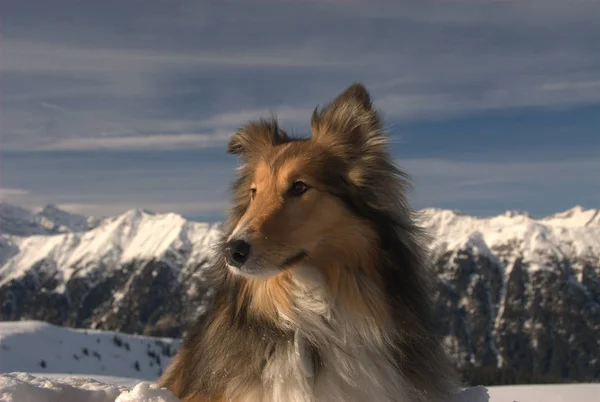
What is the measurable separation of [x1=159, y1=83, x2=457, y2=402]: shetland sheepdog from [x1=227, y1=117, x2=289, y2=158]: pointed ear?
2.09ft

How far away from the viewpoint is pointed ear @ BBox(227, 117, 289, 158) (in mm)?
6938

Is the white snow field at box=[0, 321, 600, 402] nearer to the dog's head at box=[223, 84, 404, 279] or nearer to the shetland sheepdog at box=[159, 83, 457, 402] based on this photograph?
the shetland sheepdog at box=[159, 83, 457, 402]

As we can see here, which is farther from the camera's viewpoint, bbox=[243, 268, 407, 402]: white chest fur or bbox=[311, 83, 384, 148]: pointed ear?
bbox=[311, 83, 384, 148]: pointed ear

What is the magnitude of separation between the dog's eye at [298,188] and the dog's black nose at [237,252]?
0.80 meters

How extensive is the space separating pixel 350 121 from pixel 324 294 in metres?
1.78

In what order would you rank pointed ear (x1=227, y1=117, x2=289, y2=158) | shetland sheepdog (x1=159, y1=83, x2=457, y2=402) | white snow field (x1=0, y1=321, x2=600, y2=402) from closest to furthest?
shetland sheepdog (x1=159, y1=83, x2=457, y2=402) < pointed ear (x1=227, y1=117, x2=289, y2=158) < white snow field (x1=0, y1=321, x2=600, y2=402)

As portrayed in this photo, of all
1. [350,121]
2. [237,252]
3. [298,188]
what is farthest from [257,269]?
[350,121]

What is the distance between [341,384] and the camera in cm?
555

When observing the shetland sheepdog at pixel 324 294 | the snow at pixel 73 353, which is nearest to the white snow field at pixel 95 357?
the snow at pixel 73 353

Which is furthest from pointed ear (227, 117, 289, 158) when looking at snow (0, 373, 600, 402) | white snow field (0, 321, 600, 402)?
white snow field (0, 321, 600, 402)

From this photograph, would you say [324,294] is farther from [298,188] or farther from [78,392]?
[78,392]

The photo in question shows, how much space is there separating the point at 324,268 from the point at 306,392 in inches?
42.9

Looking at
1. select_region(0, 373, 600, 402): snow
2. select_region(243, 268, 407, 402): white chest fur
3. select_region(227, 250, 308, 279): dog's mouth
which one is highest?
select_region(227, 250, 308, 279): dog's mouth

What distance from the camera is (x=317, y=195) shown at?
5867mm
